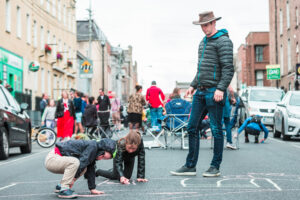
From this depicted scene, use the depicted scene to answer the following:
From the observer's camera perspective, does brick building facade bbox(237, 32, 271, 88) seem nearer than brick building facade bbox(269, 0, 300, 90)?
No

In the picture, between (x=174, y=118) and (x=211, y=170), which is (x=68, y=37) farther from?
(x=211, y=170)

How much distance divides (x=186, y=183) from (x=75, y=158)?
1.68m

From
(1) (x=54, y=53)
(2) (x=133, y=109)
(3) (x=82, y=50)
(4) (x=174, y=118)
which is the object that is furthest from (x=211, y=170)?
(3) (x=82, y=50)

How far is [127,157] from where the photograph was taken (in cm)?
752

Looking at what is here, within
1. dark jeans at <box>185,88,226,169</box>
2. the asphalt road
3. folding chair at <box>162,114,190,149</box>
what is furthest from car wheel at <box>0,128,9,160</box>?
dark jeans at <box>185,88,226,169</box>

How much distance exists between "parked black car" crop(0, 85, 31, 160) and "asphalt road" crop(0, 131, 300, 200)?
63.1 inches

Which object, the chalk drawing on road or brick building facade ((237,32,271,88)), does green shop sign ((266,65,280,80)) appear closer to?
→ brick building facade ((237,32,271,88))

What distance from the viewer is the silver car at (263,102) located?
25594 millimetres

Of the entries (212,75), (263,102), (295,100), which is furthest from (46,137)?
(263,102)

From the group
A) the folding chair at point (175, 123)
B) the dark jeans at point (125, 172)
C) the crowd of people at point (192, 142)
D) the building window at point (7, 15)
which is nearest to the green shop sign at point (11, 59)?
the building window at point (7, 15)

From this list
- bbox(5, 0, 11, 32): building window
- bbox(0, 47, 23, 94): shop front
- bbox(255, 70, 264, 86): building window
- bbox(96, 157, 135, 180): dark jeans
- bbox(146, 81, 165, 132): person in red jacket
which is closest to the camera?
bbox(96, 157, 135, 180): dark jeans

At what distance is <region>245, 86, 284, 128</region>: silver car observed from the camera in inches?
1008

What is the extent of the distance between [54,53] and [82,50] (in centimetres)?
3245

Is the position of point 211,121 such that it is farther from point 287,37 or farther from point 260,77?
point 260,77
